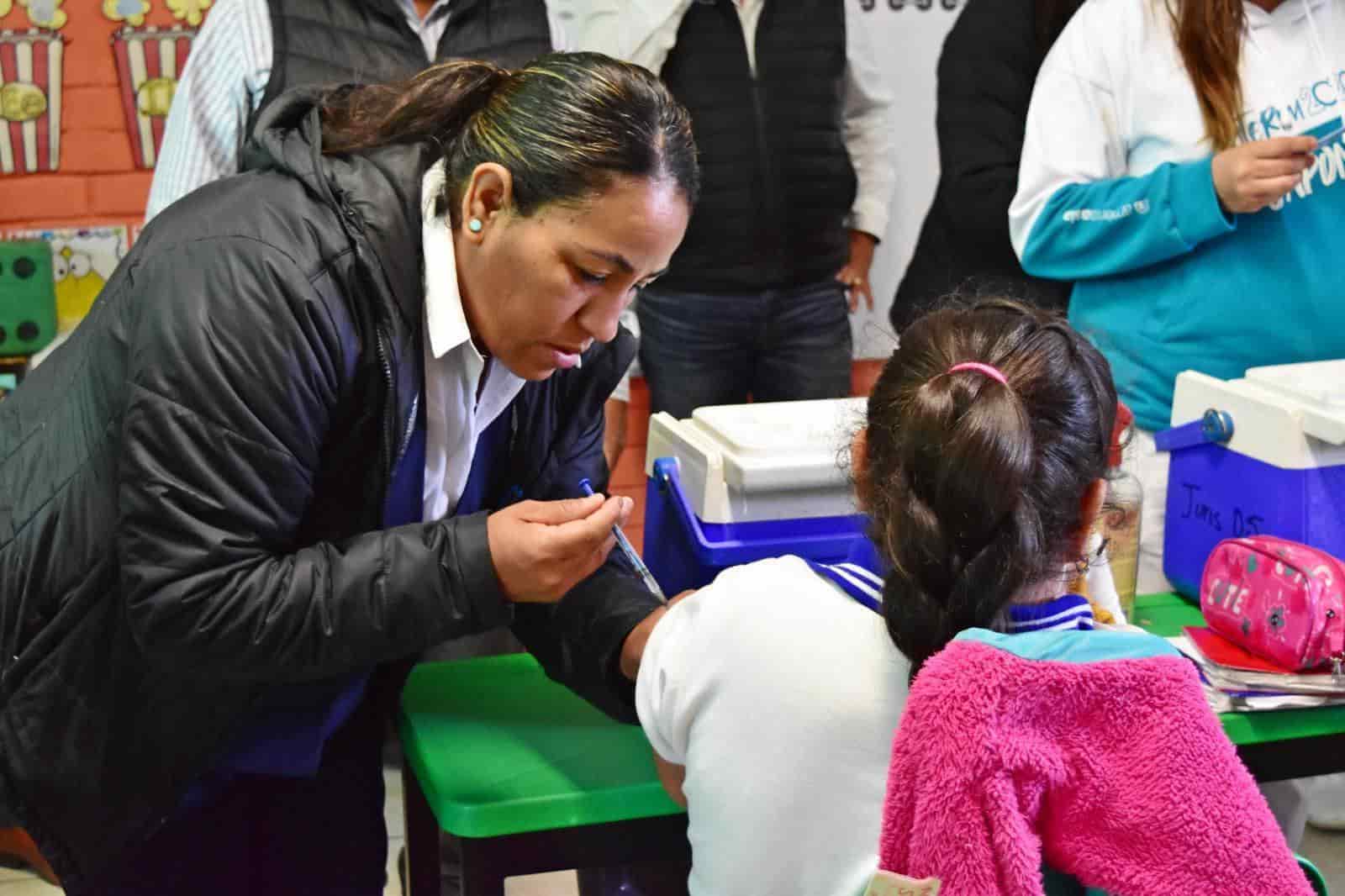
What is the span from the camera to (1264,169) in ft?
5.86

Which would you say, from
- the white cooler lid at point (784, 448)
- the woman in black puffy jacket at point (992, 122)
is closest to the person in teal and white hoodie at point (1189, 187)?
the woman in black puffy jacket at point (992, 122)

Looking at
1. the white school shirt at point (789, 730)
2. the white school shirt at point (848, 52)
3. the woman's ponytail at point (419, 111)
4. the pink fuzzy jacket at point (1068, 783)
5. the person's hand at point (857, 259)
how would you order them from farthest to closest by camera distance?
1. the person's hand at point (857, 259)
2. the white school shirt at point (848, 52)
3. the woman's ponytail at point (419, 111)
4. the white school shirt at point (789, 730)
5. the pink fuzzy jacket at point (1068, 783)

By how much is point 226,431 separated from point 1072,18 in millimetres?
1362

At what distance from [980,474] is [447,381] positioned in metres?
0.52

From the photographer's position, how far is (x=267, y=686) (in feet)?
4.09

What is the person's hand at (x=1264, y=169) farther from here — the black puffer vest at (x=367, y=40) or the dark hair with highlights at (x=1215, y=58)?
the black puffer vest at (x=367, y=40)

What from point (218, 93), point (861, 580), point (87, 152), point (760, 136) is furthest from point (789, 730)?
point (87, 152)

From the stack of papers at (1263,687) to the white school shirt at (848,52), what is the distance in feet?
4.82

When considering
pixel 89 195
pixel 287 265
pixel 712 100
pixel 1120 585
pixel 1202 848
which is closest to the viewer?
pixel 1202 848

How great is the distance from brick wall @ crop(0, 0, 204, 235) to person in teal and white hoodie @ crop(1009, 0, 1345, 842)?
168 cm

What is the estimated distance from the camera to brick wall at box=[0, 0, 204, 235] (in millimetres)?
2643

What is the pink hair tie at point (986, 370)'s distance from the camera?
1018mm

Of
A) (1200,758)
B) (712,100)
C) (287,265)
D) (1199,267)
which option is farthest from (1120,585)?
(712,100)

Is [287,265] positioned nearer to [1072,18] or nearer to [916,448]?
[916,448]
